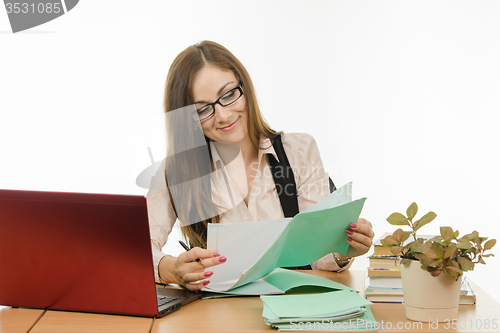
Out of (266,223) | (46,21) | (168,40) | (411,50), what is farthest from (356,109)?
(46,21)

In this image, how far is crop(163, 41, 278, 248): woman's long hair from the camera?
4.48ft

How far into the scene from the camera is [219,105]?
1341 mm

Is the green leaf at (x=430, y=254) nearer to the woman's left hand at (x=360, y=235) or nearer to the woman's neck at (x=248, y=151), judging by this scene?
the woman's left hand at (x=360, y=235)

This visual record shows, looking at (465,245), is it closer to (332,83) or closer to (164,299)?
(164,299)

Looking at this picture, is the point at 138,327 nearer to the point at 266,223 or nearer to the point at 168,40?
the point at 266,223

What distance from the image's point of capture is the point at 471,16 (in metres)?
2.38

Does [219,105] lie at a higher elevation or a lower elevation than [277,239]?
Answer: higher

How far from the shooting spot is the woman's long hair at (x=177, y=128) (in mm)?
1364

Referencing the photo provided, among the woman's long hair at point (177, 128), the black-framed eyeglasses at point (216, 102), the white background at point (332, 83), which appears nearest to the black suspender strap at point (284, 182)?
the woman's long hair at point (177, 128)

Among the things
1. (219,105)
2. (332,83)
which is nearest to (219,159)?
(219,105)

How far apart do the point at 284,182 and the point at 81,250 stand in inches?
33.7

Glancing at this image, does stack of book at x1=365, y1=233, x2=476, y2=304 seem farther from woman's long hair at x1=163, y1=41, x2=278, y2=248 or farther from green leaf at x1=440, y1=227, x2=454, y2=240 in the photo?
woman's long hair at x1=163, y1=41, x2=278, y2=248

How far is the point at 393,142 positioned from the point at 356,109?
0.95ft

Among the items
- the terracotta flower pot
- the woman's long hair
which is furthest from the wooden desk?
the woman's long hair
